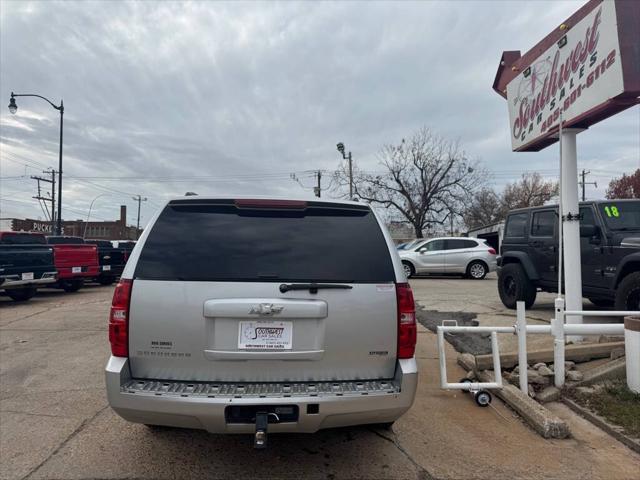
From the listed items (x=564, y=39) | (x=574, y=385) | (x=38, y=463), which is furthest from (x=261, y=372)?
(x=564, y=39)

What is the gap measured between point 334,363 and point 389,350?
364mm

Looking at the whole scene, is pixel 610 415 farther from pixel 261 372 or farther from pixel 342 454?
pixel 261 372

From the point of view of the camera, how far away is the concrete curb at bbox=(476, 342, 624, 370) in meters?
4.97

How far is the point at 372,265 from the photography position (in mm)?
2955

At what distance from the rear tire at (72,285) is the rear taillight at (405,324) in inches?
573

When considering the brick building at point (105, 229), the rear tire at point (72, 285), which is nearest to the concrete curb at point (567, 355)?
the rear tire at point (72, 285)

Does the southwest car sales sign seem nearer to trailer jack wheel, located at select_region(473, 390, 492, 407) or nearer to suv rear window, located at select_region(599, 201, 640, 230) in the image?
suv rear window, located at select_region(599, 201, 640, 230)

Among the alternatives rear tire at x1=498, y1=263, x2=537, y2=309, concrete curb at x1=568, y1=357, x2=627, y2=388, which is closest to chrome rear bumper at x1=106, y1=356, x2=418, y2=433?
concrete curb at x1=568, y1=357, x2=627, y2=388

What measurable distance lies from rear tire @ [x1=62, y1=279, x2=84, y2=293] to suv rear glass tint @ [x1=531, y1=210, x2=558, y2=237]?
537 inches

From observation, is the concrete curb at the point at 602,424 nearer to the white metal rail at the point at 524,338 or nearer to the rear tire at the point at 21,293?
the white metal rail at the point at 524,338

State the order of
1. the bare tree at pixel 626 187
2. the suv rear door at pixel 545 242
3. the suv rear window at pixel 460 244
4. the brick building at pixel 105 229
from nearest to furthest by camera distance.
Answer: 1. the suv rear door at pixel 545 242
2. the suv rear window at pixel 460 244
3. the bare tree at pixel 626 187
4. the brick building at pixel 105 229

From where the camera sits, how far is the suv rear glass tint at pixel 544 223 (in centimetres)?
796

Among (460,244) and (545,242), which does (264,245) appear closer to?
(545,242)

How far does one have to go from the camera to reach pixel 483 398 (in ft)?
13.9
